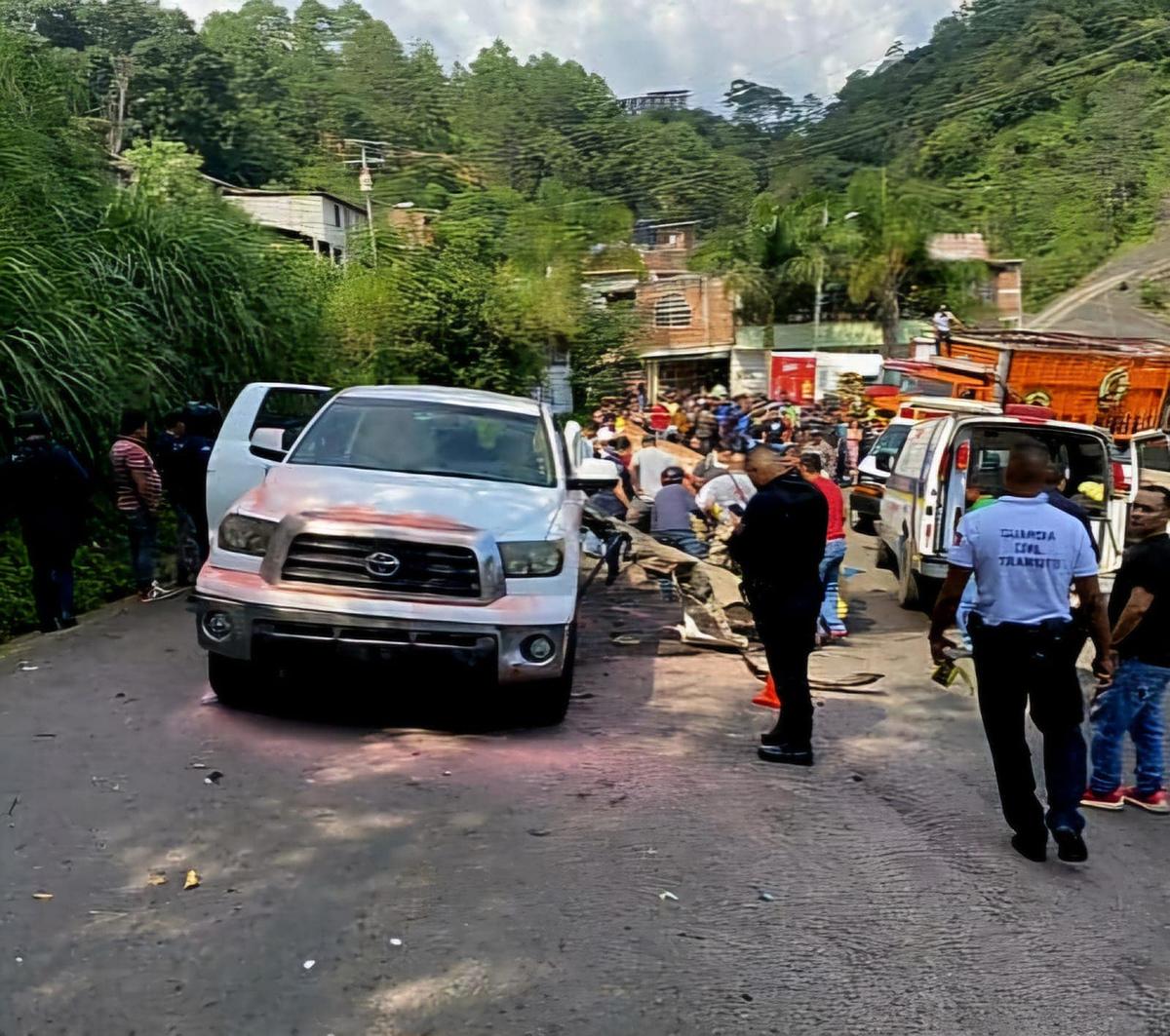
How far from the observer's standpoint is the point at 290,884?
4371mm

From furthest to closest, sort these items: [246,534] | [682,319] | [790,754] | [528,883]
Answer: [682,319], [790,754], [246,534], [528,883]

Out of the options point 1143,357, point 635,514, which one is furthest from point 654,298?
point 635,514

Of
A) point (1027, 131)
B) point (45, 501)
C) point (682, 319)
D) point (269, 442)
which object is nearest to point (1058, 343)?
point (269, 442)

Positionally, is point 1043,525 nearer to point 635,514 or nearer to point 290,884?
point 290,884

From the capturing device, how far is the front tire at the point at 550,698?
638 centimetres

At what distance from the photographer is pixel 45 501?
26.2 ft

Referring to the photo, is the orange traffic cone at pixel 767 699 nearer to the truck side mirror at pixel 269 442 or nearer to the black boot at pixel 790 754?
the black boot at pixel 790 754

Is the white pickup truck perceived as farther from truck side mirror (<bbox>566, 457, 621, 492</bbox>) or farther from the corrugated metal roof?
the corrugated metal roof

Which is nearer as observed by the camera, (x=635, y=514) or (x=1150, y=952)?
(x=1150, y=952)

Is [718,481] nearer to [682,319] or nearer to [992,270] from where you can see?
[682,319]

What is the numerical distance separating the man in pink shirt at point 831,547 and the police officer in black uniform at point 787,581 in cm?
278

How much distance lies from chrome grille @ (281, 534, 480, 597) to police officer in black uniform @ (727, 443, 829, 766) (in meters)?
1.47

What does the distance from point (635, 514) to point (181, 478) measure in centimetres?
506

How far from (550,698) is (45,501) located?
3.88m
